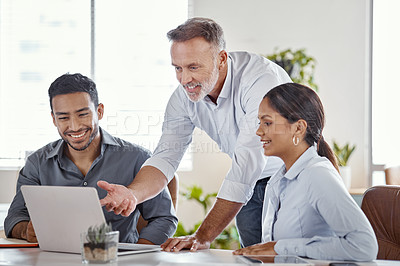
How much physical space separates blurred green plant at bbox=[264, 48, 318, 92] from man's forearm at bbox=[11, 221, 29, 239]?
103 inches

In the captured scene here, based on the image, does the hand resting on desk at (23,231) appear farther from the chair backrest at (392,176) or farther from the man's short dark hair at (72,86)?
the chair backrest at (392,176)

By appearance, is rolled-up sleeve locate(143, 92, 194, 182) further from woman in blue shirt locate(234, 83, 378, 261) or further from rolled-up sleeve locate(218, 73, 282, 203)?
woman in blue shirt locate(234, 83, 378, 261)

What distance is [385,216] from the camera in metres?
1.64

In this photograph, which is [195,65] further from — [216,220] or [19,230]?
[19,230]

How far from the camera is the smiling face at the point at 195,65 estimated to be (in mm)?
1844

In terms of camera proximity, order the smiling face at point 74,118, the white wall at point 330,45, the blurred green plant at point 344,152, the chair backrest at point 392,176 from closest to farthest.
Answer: the smiling face at point 74,118
the chair backrest at point 392,176
the blurred green plant at point 344,152
the white wall at point 330,45

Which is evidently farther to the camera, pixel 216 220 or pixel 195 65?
pixel 195 65

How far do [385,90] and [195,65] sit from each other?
9.07 ft

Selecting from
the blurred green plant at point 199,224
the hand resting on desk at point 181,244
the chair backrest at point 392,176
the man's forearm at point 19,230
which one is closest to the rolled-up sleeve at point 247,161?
the hand resting on desk at point 181,244

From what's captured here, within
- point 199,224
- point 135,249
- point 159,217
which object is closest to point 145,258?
point 135,249

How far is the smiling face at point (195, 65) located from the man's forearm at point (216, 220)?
438mm

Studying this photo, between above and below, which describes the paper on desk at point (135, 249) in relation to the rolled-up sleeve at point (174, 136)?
below

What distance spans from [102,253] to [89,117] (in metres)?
0.91

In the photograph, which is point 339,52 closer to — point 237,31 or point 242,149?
point 237,31
